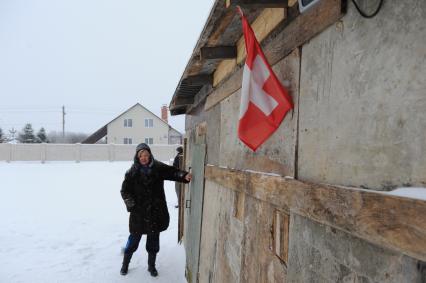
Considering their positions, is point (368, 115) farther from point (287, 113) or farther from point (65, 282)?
point (65, 282)

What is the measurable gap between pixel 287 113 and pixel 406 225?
113cm

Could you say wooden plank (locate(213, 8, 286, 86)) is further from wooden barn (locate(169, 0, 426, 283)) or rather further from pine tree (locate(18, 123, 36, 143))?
pine tree (locate(18, 123, 36, 143))

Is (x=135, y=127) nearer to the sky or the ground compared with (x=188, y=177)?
nearer to the sky

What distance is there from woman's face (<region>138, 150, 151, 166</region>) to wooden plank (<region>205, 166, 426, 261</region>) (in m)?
3.27

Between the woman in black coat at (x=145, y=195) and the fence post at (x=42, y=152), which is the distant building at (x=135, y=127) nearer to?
the fence post at (x=42, y=152)

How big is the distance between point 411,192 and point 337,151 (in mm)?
488

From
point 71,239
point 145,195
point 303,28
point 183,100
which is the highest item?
point 183,100

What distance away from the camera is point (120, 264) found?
611cm

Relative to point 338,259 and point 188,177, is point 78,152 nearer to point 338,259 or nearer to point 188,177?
point 188,177

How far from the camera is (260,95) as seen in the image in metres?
2.18

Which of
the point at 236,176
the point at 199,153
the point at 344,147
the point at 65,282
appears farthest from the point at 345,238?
the point at 65,282

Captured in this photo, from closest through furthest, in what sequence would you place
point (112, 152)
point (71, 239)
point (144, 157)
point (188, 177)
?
point (144, 157) < point (188, 177) < point (71, 239) < point (112, 152)

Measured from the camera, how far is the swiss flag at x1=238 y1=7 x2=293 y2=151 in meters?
2.12

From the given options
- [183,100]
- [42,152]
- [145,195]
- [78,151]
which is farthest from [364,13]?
[42,152]
